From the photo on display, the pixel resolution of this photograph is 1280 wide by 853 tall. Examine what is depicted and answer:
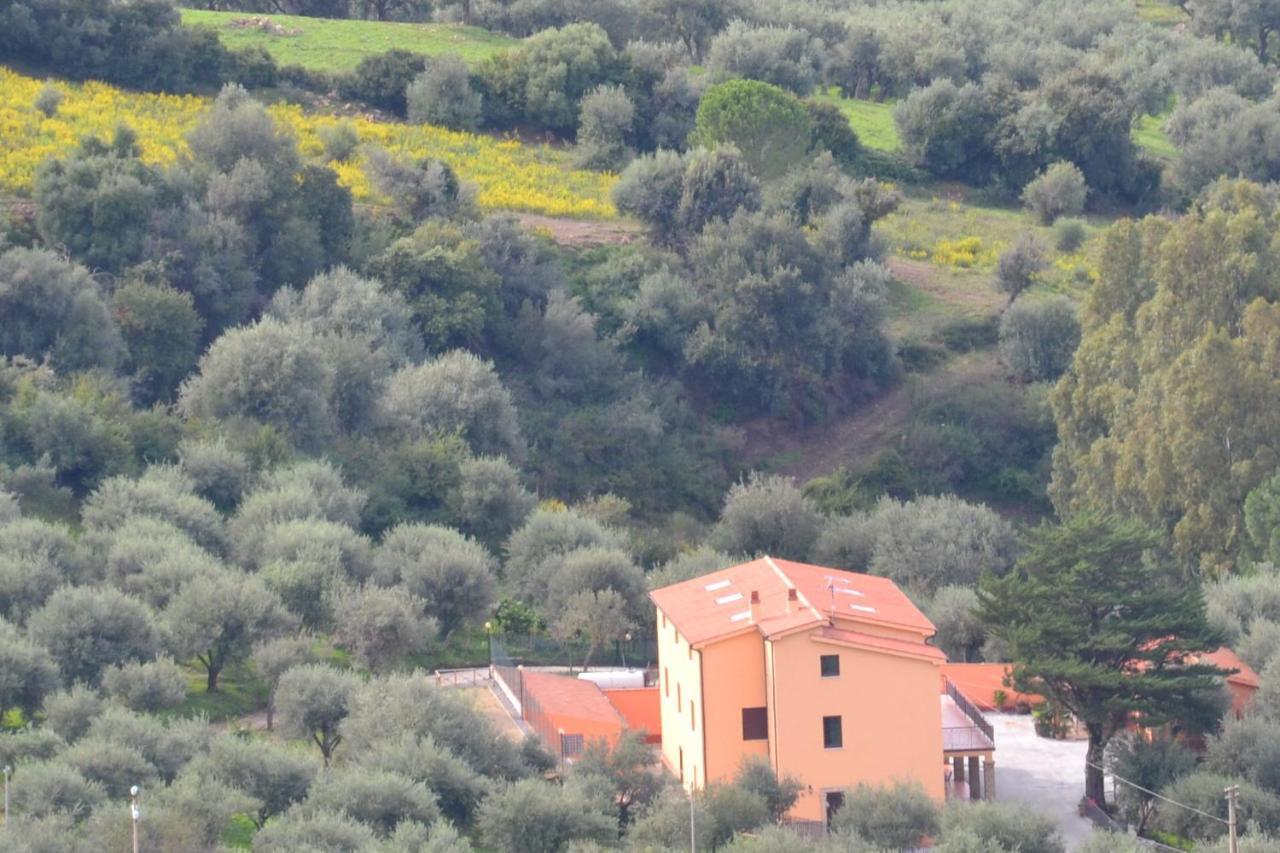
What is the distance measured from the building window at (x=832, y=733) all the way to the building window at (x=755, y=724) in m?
0.86

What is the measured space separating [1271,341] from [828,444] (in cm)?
1464

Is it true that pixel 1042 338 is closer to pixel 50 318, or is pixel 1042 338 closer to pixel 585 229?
pixel 585 229

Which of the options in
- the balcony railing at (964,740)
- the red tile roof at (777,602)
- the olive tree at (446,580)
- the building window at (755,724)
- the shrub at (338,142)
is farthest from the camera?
the shrub at (338,142)

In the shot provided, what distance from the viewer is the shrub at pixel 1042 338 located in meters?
64.9

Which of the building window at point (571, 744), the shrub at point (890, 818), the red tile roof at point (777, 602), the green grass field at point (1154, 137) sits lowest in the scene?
the shrub at point (890, 818)

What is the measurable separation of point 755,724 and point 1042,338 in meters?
30.5

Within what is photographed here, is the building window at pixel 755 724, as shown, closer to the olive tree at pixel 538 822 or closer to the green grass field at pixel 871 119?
the olive tree at pixel 538 822

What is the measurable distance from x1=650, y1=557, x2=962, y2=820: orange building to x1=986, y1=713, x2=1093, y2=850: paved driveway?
1667 mm

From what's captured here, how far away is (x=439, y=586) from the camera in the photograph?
44.7m

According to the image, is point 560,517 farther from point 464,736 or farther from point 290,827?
point 290,827

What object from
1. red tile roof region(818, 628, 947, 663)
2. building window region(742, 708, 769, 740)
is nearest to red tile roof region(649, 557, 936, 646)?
red tile roof region(818, 628, 947, 663)

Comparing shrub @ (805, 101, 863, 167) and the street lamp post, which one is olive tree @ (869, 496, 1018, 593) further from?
shrub @ (805, 101, 863, 167)

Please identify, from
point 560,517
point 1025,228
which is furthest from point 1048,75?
point 560,517

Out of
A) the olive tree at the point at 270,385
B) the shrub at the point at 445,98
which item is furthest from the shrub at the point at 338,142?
the olive tree at the point at 270,385
